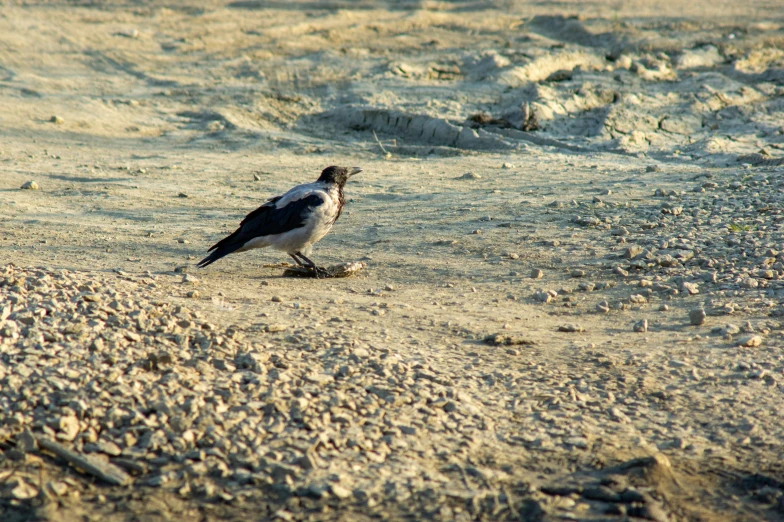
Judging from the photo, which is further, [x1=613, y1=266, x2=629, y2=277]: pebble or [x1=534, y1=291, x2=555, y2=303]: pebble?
[x1=613, y1=266, x2=629, y2=277]: pebble

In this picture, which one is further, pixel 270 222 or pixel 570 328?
pixel 270 222

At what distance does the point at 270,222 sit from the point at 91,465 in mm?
2907

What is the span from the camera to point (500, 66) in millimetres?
13602

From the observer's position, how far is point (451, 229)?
7.45 m

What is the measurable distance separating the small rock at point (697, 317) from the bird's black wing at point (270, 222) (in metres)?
2.59

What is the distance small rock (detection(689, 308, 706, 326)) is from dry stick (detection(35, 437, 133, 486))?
11.0 ft

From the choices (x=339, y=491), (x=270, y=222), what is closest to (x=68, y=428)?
(x=339, y=491)

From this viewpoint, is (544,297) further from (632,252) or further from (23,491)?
(23,491)

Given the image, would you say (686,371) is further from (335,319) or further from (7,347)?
(7,347)

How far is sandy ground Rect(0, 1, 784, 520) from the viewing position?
11.5ft

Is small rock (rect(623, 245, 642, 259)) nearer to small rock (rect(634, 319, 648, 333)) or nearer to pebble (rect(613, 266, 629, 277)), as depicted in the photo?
pebble (rect(613, 266, 629, 277))

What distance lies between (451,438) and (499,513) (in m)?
0.54

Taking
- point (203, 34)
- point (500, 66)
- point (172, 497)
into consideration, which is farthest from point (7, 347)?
point (203, 34)

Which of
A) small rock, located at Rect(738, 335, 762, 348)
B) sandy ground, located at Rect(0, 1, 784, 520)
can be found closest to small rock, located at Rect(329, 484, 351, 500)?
sandy ground, located at Rect(0, 1, 784, 520)
